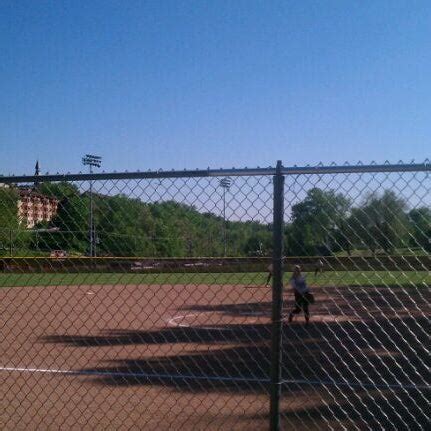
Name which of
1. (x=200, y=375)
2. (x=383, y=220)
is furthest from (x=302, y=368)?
(x=383, y=220)

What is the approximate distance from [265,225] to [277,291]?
44 centimetres

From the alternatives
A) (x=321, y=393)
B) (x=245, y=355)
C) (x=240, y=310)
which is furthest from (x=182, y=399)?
(x=240, y=310)

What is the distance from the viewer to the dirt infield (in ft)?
18.7

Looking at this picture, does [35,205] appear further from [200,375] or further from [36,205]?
[200,375]

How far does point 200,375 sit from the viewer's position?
26.0 feet

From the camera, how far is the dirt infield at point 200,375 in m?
5.69

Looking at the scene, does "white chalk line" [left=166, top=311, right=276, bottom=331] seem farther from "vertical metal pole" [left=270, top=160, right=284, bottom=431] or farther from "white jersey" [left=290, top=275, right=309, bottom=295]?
"vertical metal pole" [left=270, top=160, right=284, bottom=431]

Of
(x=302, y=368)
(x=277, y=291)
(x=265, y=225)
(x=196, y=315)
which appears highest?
(x=265, y=225)

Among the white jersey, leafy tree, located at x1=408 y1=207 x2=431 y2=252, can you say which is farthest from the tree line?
the white jersey

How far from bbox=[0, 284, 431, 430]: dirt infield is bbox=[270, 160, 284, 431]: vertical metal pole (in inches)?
31.8

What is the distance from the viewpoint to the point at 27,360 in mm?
9125

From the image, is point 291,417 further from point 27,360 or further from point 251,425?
point 27,360

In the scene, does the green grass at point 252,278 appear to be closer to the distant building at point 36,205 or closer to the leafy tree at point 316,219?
the leafy tree at point 316,219

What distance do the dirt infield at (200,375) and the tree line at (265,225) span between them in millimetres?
938
